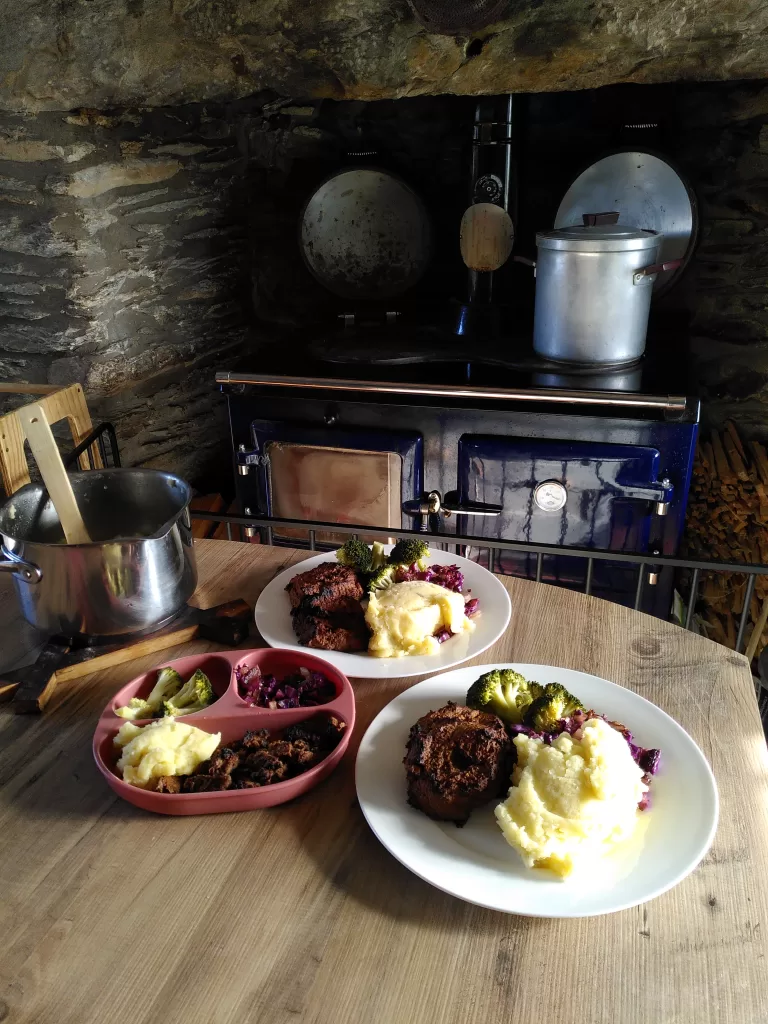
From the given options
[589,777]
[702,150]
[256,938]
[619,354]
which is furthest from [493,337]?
[256,938]

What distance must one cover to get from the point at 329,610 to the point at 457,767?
38 centimetres

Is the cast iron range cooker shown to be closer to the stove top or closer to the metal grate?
the stove top

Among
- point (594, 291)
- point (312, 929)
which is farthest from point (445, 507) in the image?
point (312, 929)

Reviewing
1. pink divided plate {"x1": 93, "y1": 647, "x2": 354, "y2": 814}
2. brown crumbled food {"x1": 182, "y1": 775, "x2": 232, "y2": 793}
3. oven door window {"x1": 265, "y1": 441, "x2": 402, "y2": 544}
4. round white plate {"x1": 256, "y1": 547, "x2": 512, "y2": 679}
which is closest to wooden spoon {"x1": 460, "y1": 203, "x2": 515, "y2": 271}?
oven door window {"x1": 265, "y1": 441, "x2": 402, "y2": 544}

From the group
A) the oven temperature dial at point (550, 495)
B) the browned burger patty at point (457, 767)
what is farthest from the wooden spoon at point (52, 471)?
the oven temperature dial at point (550, 495)

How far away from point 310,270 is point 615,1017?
2.50 meters

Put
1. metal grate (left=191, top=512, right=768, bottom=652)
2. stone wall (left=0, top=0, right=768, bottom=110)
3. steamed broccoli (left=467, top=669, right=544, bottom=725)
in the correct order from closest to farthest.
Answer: steamed broccoli (left=467, top=669, right=544, bottom=725) → metal grate (left=191, top=512, right=768, bottom=652) → stone wall (left=0, top=0, right=768, bottom=110)

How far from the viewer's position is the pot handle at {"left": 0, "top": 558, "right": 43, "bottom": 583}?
1.12 meters

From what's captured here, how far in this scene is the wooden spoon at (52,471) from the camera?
1.19 metres

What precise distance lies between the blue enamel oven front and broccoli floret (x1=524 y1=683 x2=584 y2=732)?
1.01 metres

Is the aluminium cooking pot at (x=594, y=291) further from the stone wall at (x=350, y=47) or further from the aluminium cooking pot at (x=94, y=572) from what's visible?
the aluminium cooking pot at (x=94, y=572)

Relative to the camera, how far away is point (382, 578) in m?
1.25

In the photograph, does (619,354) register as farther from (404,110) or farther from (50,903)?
(50,903)

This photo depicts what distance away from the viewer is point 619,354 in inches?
84.3
